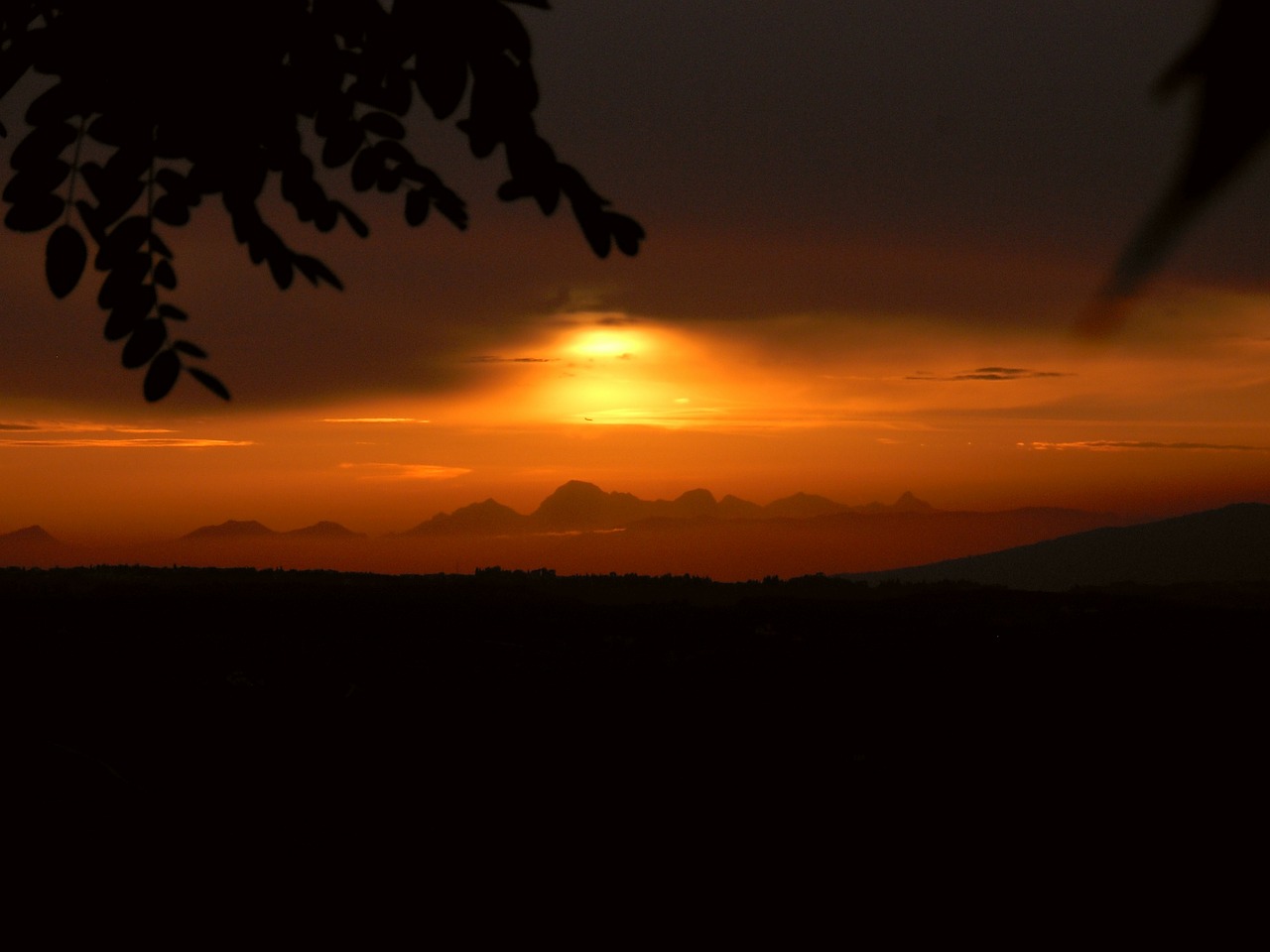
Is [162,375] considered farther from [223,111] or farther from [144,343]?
[223,111]

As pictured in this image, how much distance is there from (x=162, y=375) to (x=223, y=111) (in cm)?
149

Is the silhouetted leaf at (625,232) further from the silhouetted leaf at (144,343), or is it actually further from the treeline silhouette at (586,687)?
the treeline silhouette at (586,687)

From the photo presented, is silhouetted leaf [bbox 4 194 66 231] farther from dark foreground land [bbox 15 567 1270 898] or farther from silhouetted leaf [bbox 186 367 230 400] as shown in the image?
dark foreground land [bbox 15 567 1270 898]

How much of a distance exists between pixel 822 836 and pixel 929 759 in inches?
64.7

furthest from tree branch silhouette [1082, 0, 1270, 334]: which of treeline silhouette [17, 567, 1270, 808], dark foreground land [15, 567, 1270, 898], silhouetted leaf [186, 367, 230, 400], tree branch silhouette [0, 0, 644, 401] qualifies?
treeline silhouette [17, 567, 1270, 808]

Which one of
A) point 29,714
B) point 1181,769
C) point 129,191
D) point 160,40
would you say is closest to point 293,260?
point 129,191

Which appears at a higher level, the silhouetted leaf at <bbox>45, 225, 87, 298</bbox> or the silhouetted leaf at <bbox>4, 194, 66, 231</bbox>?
the silhouetted leaf at <bbox>4, 194, 66, 231</bbox>

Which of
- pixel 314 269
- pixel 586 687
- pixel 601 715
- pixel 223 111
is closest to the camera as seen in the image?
pixel 223 111

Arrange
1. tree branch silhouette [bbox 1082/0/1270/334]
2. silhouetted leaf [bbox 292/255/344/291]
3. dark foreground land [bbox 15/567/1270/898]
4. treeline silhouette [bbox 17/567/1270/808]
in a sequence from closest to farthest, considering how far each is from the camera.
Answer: tree branch silhouette [bbox 1082/0/1270/334] < silhouetted leaf [bbox 292/255/344/291] < dark foreground land [bbox 15/567/1270/898] < treeline silhouette [bbox 17/567/1270/808]

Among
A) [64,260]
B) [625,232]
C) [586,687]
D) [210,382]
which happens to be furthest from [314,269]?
[586,687]

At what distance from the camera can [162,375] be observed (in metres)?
6.09

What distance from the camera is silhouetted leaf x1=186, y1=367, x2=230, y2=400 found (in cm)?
599

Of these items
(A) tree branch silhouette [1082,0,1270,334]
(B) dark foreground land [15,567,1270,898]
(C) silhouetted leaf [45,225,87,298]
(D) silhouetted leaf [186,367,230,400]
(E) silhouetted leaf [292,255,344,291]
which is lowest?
(B) dark foreground land [15,567,1270,898]

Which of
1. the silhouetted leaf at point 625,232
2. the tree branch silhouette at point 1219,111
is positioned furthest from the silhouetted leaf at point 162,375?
the tree branch silhouette at point 1219,111
